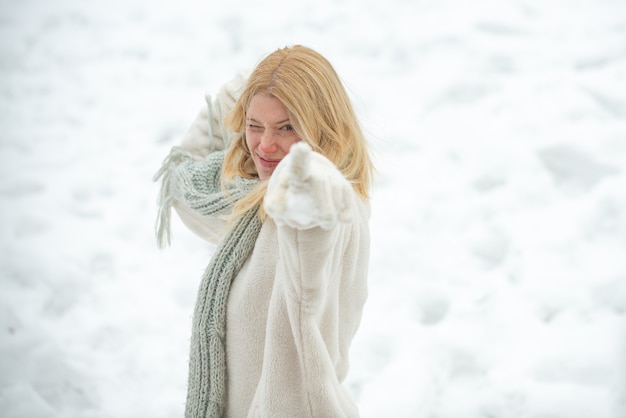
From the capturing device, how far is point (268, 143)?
2.98 ft

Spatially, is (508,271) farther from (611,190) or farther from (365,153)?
(365,153)

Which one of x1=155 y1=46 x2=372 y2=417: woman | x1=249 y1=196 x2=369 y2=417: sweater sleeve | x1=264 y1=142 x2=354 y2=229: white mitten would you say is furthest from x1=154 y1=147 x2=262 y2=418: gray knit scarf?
x1=264 y1=142 x2=354 y2=229: white mitten

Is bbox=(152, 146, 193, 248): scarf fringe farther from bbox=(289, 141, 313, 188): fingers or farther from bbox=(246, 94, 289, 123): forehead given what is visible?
bbox=(289, 141, 313, 188): fingers

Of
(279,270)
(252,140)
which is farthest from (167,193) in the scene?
(279,270)

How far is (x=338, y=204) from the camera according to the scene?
681 mm

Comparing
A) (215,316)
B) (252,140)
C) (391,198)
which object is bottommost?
(391,198)

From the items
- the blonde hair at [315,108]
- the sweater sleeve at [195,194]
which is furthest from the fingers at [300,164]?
the sweater sleeve at [195,194]

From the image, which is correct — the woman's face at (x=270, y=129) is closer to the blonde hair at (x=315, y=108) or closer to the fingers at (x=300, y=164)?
the blonde hair at (x=315, y=108)

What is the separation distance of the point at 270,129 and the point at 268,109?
0.03 meters

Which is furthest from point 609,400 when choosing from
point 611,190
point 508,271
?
point 611,190

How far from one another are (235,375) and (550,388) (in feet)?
2.86

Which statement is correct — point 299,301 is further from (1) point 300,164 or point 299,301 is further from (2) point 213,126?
(2) point 213,126

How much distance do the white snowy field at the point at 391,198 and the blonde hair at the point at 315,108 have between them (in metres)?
0.40

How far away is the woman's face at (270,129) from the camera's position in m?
0.91
